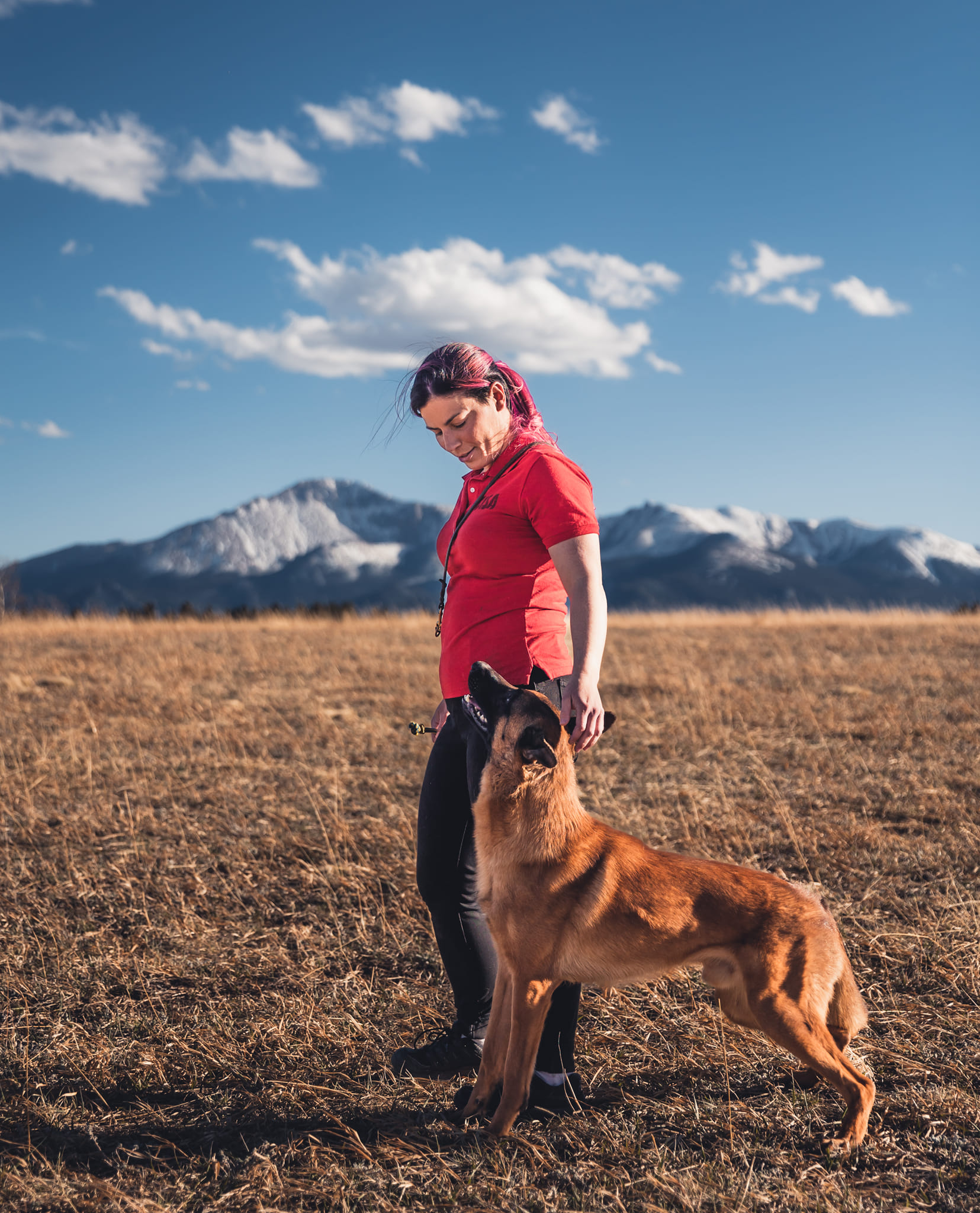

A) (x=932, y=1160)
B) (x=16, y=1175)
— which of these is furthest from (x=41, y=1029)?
(x=932, y=1160)

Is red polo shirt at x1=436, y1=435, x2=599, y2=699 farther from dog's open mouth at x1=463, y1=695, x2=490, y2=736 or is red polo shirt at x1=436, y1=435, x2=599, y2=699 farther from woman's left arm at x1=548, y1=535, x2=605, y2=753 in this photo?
dog's open mouth at x1=463, y1=695, x2=490, y2=736

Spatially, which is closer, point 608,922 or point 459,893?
point 608,922

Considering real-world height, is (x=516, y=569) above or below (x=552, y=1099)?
above

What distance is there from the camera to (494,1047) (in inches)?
98.1

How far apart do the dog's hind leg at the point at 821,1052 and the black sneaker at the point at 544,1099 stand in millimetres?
755

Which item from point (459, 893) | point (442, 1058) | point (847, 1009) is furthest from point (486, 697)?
point (847, 1009)

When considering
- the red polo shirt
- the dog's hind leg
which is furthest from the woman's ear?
the dog's hind leg

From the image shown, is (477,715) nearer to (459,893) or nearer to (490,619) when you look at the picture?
(490,619)

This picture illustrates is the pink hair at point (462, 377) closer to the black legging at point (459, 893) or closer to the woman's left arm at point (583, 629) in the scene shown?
the woman's left arm at point (583, 629)

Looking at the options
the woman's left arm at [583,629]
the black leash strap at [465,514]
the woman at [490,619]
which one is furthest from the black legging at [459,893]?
the woman's left arm at [583,629]

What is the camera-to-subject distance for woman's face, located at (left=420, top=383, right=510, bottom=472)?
2484 mm

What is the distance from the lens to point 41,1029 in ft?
10.0

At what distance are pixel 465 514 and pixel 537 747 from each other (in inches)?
34.4

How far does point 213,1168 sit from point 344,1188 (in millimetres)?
425
